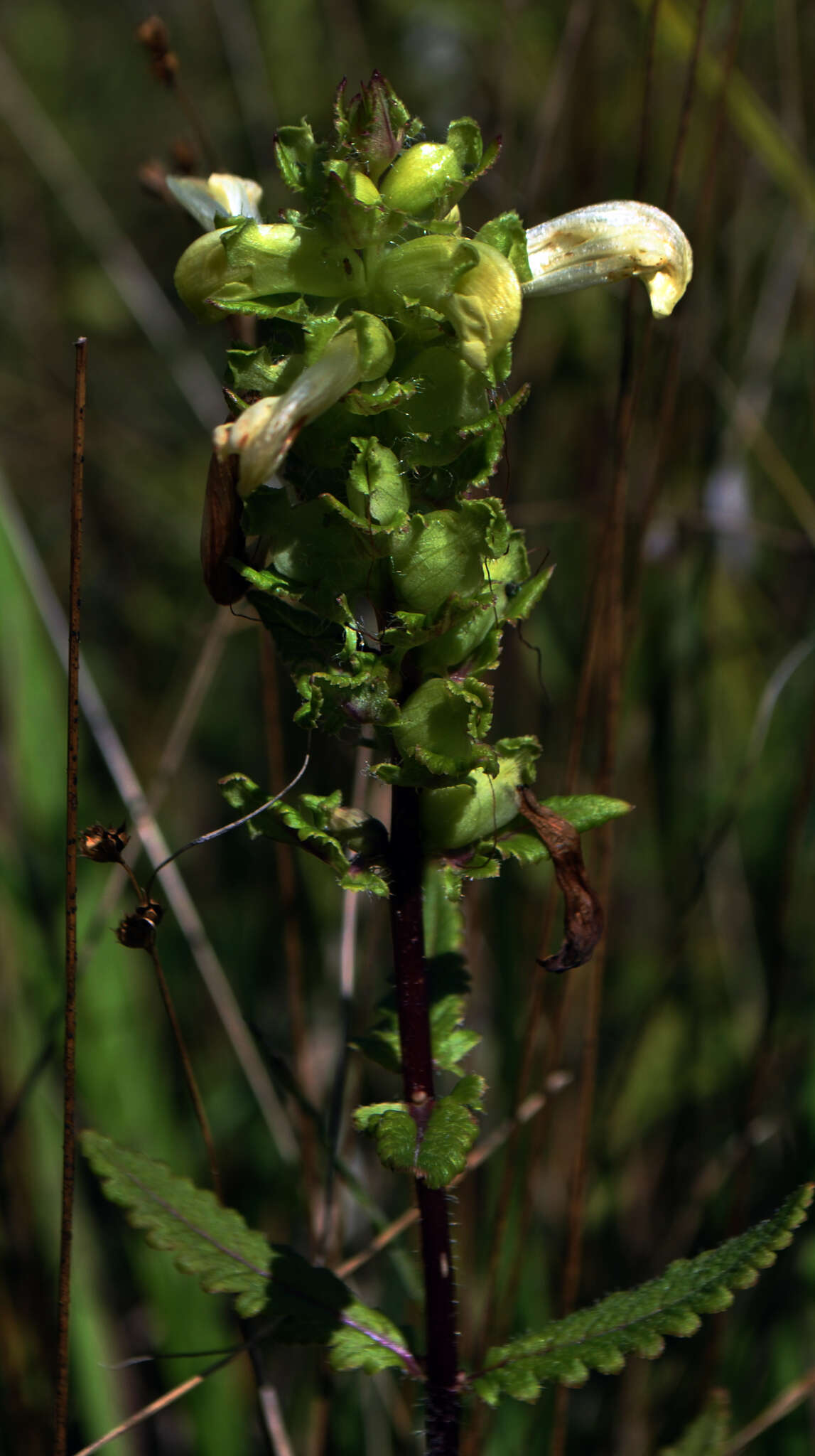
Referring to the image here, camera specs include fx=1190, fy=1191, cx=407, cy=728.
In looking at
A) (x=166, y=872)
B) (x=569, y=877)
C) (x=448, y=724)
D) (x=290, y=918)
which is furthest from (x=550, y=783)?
(x=448, y=724)

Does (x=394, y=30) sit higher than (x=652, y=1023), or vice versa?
(x=394, y=30)

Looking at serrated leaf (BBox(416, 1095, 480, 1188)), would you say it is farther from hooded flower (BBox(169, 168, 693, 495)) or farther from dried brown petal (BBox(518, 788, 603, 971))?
hooded flower (BBox(169, 168, 693, 495))

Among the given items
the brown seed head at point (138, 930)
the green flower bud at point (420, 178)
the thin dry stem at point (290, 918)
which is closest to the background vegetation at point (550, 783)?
the thin dry stem at point (290, 918)

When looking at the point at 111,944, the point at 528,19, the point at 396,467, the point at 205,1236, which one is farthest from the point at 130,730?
the point at 528,19

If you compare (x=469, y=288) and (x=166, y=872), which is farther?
(x=166, y=872)

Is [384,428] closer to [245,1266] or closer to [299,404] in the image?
[299,404]

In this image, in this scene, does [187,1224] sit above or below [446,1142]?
below

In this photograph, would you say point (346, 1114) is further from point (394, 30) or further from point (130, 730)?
point (394, 30)

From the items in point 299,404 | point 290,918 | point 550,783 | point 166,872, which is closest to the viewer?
point 299,404
